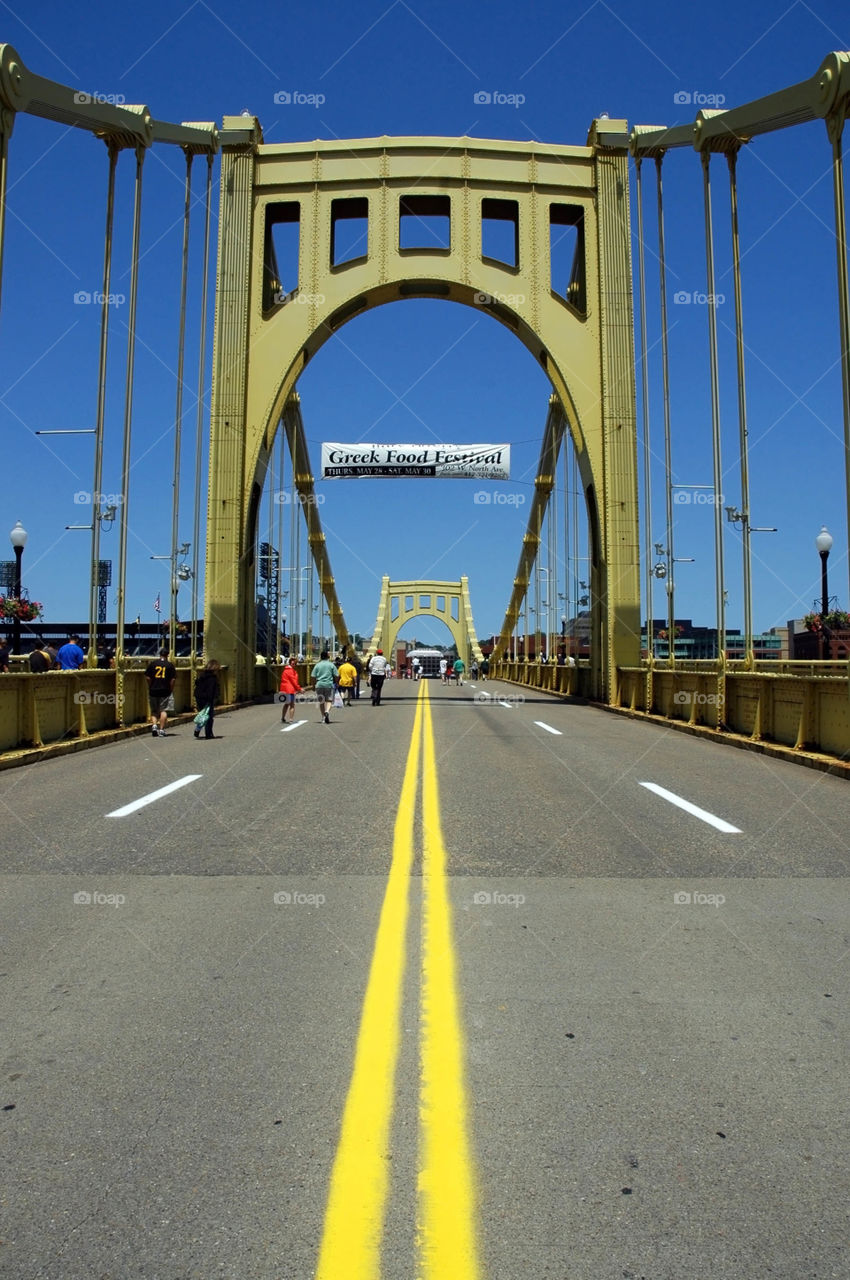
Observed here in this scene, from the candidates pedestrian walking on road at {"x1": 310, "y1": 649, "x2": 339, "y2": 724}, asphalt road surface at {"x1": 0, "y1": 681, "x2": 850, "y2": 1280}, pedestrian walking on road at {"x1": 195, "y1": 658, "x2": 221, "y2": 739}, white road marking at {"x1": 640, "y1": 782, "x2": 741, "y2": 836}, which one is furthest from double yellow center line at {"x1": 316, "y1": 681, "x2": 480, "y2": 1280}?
pedestrian walking on road at {"x1": 310, "y1": 649, "x2": 339, "y2": 724}

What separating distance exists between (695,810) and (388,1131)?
260 inches

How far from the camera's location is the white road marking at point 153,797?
350 inches

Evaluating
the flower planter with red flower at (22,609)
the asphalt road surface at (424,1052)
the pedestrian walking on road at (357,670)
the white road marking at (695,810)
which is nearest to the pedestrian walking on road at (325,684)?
the pedestrian walking on road at (357,670)

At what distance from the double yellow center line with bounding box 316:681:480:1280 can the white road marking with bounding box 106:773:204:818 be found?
4376mm

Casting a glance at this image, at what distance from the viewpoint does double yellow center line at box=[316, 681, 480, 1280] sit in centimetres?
233

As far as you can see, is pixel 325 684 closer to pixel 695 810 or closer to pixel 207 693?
pixel 207 693

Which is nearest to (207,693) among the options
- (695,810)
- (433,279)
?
(695,810)

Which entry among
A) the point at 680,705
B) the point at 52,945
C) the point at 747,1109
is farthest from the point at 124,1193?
the point at 680,705

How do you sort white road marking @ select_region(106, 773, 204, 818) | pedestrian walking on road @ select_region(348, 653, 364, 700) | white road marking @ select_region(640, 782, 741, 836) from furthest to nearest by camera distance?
pedestrian walking on road @ select_region(348, 653, 364, 700), white road marking @ select_region(106, 773, 204, 818), white road marking @ select_region(640, 782, 741, 836)

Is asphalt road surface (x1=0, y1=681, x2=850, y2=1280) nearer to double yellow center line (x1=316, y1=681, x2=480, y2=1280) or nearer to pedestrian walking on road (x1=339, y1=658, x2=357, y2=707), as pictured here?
double yellow center line (x1=316, y1=681, x2=480, y2=1280)

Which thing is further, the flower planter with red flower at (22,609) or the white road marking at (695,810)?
the flower planter with red flower at (22,609)

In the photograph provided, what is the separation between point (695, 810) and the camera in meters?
9.02

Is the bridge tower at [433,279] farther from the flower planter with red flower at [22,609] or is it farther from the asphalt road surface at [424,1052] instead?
the flower planter with red flower at [22,609]

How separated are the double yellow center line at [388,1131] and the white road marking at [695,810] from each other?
360 cm
